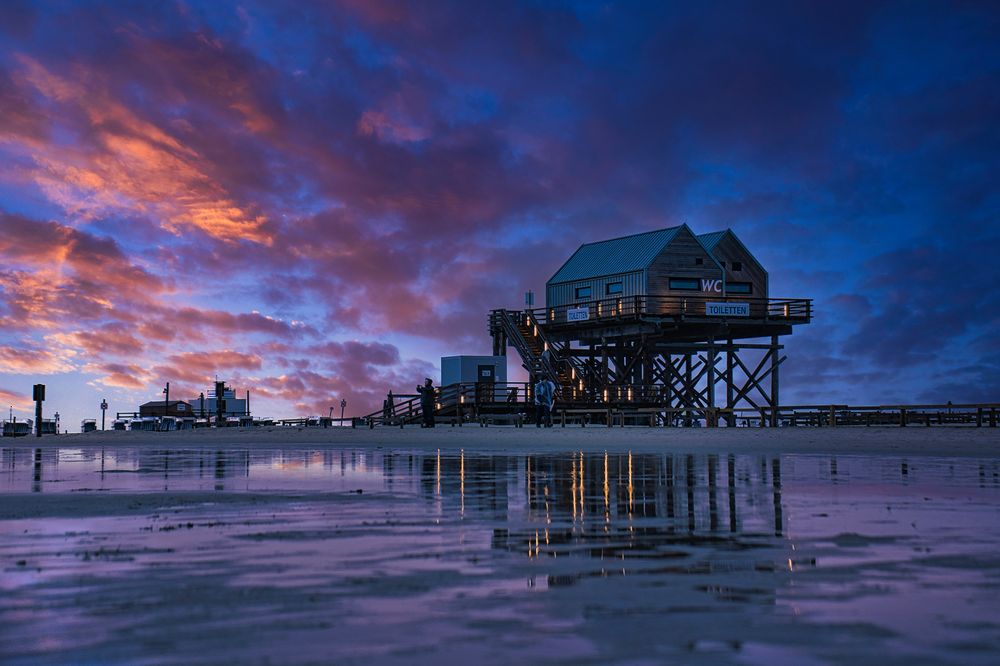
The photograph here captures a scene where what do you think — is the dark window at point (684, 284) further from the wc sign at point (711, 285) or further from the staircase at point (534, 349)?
the staircase at point (534, 349)

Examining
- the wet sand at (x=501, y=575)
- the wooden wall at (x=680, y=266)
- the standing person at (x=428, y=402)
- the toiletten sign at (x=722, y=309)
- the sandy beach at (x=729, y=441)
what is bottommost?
the wet sand at (x=501, y=575)

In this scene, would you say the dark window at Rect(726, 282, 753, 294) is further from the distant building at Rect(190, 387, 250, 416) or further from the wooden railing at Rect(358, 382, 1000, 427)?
the distant building at Rect(190, 387, 250, 416)

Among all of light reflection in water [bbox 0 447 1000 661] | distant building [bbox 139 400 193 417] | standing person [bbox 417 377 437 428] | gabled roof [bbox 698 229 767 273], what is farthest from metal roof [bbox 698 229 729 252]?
distant building [bbox 139 400 193 417]

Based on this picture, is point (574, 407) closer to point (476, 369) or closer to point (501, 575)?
point (476, 369)

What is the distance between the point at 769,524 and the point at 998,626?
3.56 meters

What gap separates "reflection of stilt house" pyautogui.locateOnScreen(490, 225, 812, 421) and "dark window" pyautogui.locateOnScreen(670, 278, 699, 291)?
61 mm

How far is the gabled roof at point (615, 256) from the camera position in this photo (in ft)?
196

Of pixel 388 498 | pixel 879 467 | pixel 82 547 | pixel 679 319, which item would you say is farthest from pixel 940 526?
pixel 679 319

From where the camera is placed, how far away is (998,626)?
3.65 metres

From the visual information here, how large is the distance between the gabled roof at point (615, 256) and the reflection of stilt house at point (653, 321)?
10cm

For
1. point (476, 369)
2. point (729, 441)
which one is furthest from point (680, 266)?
point (729, 441)

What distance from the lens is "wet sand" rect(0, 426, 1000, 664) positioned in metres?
3.35

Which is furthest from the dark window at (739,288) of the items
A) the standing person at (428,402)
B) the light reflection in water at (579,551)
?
the light reflection in water at (579,551)

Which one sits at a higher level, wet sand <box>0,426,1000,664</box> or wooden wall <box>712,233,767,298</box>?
wooden wall <box>712,233,767,298</box>
